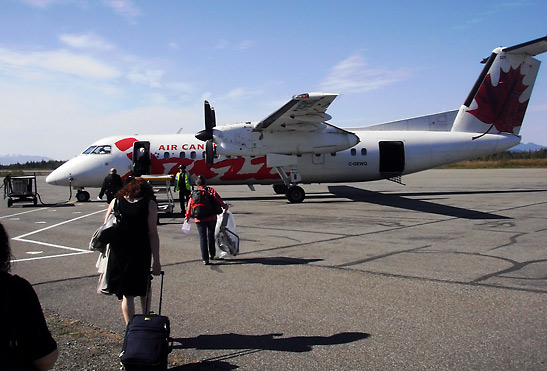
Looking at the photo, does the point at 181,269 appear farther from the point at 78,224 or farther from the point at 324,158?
the point at 324,158

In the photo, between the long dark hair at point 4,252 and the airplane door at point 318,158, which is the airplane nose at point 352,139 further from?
the long dark hair at point 4,252

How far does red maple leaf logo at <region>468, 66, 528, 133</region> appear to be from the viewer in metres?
22.7

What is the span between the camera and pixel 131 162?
2266 cm

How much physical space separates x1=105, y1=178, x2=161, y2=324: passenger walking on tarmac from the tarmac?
0.74 meters

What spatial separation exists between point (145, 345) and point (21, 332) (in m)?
2.03

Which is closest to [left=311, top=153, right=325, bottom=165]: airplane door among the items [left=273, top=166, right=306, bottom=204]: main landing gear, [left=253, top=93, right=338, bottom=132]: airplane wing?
[left=273, top=166, right=306, bottom=204]: main landing gear

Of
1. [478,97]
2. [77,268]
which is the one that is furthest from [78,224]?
[478,97]

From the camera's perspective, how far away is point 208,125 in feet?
70.1

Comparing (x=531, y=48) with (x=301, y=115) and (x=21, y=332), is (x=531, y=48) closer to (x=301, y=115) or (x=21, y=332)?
(x=301, y=115)

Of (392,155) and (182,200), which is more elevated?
(392,155)

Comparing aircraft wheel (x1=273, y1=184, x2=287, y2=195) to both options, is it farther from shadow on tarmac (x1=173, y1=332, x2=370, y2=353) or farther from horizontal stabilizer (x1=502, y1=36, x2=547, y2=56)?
shadow on tarmac (x1=173, y1=332, x2=370, y2=353)

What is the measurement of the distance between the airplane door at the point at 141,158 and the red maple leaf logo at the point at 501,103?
1496 centimetres

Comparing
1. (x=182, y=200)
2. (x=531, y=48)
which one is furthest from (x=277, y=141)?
(x=531, y=48)

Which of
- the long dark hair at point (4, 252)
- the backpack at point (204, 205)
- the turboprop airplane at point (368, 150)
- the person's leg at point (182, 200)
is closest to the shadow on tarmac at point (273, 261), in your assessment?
the backpack at point (204, 205)
